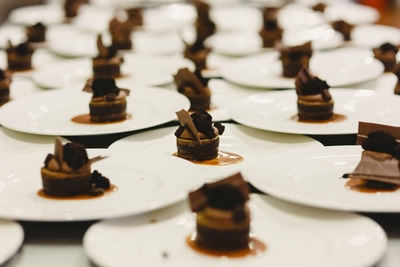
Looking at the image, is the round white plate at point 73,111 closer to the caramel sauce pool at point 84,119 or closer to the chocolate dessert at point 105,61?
the caramel sauce pool at point 84,119

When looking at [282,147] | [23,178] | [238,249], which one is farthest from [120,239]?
[282,147]

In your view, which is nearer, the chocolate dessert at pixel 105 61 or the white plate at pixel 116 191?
the white plate at pixel 116 191

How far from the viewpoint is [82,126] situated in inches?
106

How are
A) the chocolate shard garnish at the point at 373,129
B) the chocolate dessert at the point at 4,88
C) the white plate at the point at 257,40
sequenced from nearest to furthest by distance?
the chocolate shard garnish at the point at 373,129, the chocolate dessert at the point at 4,88, the white plate at the point at 257,40

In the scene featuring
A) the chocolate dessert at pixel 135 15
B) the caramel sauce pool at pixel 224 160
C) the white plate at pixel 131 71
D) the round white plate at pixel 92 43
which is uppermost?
the chocolate dessert at pixel 135 15

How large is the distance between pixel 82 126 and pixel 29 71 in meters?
1.40

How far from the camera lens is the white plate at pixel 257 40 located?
4269 millimetres

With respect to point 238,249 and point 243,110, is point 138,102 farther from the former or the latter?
point 238,249

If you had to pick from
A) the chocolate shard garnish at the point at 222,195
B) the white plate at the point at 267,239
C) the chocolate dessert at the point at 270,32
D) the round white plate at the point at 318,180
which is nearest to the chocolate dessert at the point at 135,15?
the chocolate dessert at the point at 270,32

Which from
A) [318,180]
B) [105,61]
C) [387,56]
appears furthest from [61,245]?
[387,56]

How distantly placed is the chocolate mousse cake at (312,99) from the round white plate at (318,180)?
19.1 inches

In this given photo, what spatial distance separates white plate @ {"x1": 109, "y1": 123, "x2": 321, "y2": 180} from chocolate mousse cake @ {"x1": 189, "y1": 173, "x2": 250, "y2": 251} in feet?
2.27

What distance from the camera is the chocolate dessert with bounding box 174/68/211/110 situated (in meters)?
2.91

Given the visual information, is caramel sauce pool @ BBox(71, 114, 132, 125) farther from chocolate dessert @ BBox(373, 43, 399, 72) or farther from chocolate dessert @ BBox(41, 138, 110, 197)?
chocolate dessert @ BBox(373, 43, 399, 72)
